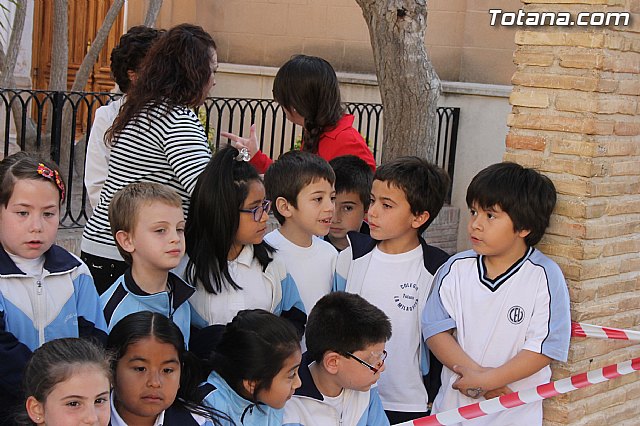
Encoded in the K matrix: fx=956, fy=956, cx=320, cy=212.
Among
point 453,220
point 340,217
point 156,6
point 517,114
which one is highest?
point 156,6

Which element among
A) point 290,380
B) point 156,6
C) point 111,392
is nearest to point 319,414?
point 290,380

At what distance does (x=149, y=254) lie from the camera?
10.8ft

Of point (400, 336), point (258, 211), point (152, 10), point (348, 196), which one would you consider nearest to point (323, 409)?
point (400, 336)

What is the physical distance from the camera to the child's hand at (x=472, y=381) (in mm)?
3549

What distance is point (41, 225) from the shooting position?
2988 mm

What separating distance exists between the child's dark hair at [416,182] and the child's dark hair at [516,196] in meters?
0.19

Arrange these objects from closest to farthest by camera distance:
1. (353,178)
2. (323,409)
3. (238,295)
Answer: (323,409) → (238,295) → (353,178)

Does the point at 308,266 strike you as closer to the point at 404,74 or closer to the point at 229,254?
the point at 229,254

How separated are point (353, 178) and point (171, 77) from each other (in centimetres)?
98

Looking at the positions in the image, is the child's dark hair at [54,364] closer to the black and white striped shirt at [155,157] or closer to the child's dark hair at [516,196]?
the black and white striped shirt at [155,157]

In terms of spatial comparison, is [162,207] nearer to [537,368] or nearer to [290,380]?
[290,380]

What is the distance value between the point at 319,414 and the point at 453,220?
7832 millimetres

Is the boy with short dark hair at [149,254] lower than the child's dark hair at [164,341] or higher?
higher

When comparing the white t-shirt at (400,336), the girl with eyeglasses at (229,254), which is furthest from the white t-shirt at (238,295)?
the white t-shirt at (400,336)
